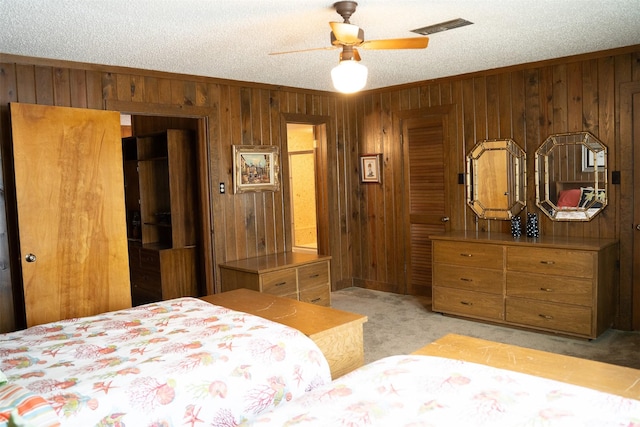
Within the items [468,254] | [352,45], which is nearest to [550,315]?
[468,254]

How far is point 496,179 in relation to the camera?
5.02 m

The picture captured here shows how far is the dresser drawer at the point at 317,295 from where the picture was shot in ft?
16.1

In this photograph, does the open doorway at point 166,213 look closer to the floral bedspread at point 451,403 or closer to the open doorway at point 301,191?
the open doorway at point 301,191

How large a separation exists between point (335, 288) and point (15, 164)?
375cm

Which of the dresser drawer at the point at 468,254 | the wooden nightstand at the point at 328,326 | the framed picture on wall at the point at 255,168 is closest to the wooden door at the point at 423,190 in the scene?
the dresser drawer at the point at 468,254

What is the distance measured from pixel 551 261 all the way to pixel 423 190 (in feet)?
5.86

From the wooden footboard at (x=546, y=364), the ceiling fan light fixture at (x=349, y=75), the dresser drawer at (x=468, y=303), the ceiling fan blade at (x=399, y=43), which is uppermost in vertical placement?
the ceiling fan blade at (x=399, y=43)

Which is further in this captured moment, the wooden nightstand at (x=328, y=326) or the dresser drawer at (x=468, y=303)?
the dresser drawer at (x=468, y=303)

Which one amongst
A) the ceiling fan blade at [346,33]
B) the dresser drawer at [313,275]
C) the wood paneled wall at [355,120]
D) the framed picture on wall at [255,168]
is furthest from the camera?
the framed picture on wall at [255,168]

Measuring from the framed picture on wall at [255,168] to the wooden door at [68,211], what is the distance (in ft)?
4.21

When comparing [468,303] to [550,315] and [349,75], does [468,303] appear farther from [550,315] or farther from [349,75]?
[349,75]

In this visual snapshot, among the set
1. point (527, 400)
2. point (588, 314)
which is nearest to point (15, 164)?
point (527, 400)

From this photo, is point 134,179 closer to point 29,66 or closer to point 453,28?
point 29,66

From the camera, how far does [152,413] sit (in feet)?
5.97
